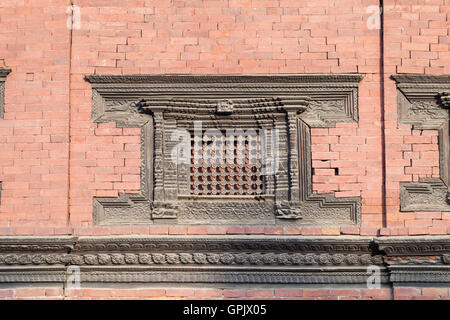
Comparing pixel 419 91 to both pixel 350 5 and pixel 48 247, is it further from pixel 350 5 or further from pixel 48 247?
pixel 48 247

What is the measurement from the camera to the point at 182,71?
8.02 metres

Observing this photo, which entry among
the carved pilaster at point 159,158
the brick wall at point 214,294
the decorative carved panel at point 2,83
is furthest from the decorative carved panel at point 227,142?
the decorative carved panel at point 2,83

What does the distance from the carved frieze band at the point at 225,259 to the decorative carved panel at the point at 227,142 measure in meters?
0.28

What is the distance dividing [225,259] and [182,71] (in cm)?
181

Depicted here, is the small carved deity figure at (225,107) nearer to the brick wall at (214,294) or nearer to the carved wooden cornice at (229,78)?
the carved wooden cornice at (229,78)

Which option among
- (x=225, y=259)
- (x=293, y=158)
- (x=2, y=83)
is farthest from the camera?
(x=2, y=83)

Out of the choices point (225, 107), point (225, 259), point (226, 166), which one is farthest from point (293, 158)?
point (225, 259)

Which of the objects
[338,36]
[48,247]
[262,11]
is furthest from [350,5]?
[48,247]

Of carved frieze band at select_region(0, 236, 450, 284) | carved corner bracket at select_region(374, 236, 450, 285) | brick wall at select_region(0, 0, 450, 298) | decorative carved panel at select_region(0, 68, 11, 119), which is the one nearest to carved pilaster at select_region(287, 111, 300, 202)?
brick wall at select_region(0, 0, 450, 298)

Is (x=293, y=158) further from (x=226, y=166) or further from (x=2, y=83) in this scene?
(x=2, y=83)

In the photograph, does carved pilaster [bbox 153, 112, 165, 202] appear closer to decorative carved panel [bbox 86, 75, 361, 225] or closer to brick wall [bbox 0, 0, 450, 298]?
decorative carved panel [bbox 86, 75, 361, 225]

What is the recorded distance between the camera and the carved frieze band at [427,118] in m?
7.84

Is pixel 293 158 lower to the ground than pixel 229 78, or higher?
lower
